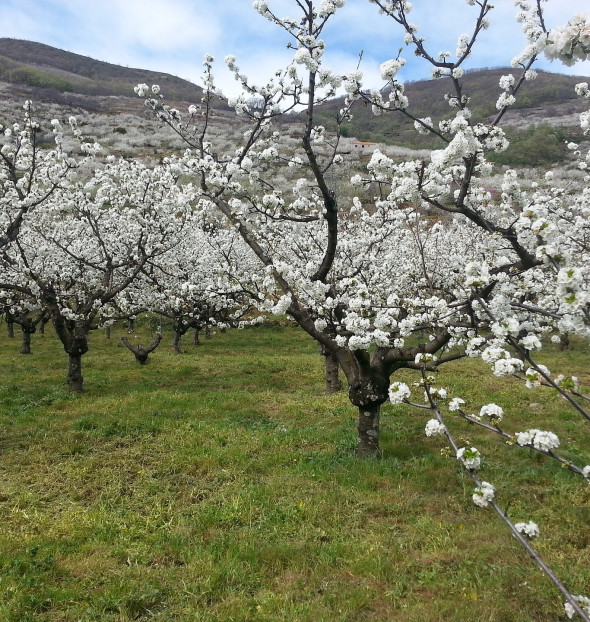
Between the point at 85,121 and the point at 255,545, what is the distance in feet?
350

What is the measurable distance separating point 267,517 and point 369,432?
9.18ft

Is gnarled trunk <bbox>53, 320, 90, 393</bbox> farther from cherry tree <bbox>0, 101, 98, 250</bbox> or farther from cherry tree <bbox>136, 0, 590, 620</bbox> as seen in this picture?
cherry tree <bbox>136, 0, 590, 620</bbox>

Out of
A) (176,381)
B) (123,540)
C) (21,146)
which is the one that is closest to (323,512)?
(123,540)

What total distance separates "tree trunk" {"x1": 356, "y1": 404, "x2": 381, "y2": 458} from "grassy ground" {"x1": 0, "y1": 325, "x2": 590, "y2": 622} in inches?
11.3

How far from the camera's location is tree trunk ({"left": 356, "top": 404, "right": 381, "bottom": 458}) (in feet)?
28.1

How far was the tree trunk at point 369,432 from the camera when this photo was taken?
28.1 feet

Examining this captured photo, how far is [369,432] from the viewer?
8.60 meters

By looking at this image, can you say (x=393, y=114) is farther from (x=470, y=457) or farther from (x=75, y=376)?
(x=470, y=457)

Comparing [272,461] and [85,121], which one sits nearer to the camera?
[272,461]

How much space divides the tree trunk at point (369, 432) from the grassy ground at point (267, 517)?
0.29 m

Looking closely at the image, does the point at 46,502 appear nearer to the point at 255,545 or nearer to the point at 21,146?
the point at 255,545

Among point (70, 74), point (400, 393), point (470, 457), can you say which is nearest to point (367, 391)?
point (400, 393)

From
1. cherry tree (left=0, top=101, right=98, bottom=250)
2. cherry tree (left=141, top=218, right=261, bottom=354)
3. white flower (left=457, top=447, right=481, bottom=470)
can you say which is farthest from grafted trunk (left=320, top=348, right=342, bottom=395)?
white flower (left=457, top=447, right=481, bottom=470)

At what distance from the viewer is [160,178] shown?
51.8 feet
